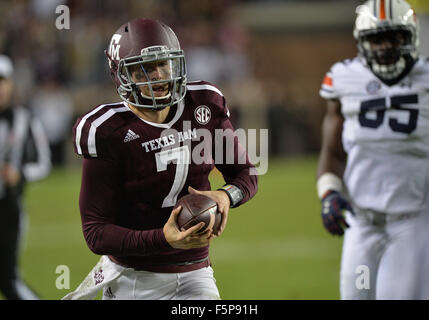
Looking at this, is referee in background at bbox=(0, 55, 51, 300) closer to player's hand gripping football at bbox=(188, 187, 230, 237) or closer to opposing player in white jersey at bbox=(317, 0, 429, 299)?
opposing player in white jersey at bbox=(317, 0, 429, 299)

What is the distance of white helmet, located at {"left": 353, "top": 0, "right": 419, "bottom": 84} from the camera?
3260mm

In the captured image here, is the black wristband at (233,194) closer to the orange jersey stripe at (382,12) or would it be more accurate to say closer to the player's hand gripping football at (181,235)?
the player's hand gripping football at (181,235)

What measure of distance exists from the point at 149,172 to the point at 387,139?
1.19m

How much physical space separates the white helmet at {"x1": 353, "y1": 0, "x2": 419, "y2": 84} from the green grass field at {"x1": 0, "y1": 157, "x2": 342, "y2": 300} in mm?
1052

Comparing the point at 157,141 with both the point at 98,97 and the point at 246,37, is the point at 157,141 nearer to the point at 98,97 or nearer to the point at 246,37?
the point at 98,97

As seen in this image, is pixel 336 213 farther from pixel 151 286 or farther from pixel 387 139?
pixel 151 286

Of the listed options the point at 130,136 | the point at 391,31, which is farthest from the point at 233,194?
the point at 391,31

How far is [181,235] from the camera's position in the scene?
2461 mm

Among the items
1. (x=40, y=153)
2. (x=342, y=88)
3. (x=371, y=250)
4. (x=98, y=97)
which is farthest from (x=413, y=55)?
(x=98, y=97)

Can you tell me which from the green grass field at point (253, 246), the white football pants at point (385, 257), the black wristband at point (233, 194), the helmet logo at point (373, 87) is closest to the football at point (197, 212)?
the black wristband at point (233, 194)

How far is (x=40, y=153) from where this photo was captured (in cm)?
485

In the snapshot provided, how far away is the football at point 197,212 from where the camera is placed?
2.47 m

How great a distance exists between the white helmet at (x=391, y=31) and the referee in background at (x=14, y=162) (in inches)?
95.6

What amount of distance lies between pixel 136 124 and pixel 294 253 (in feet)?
16.4
